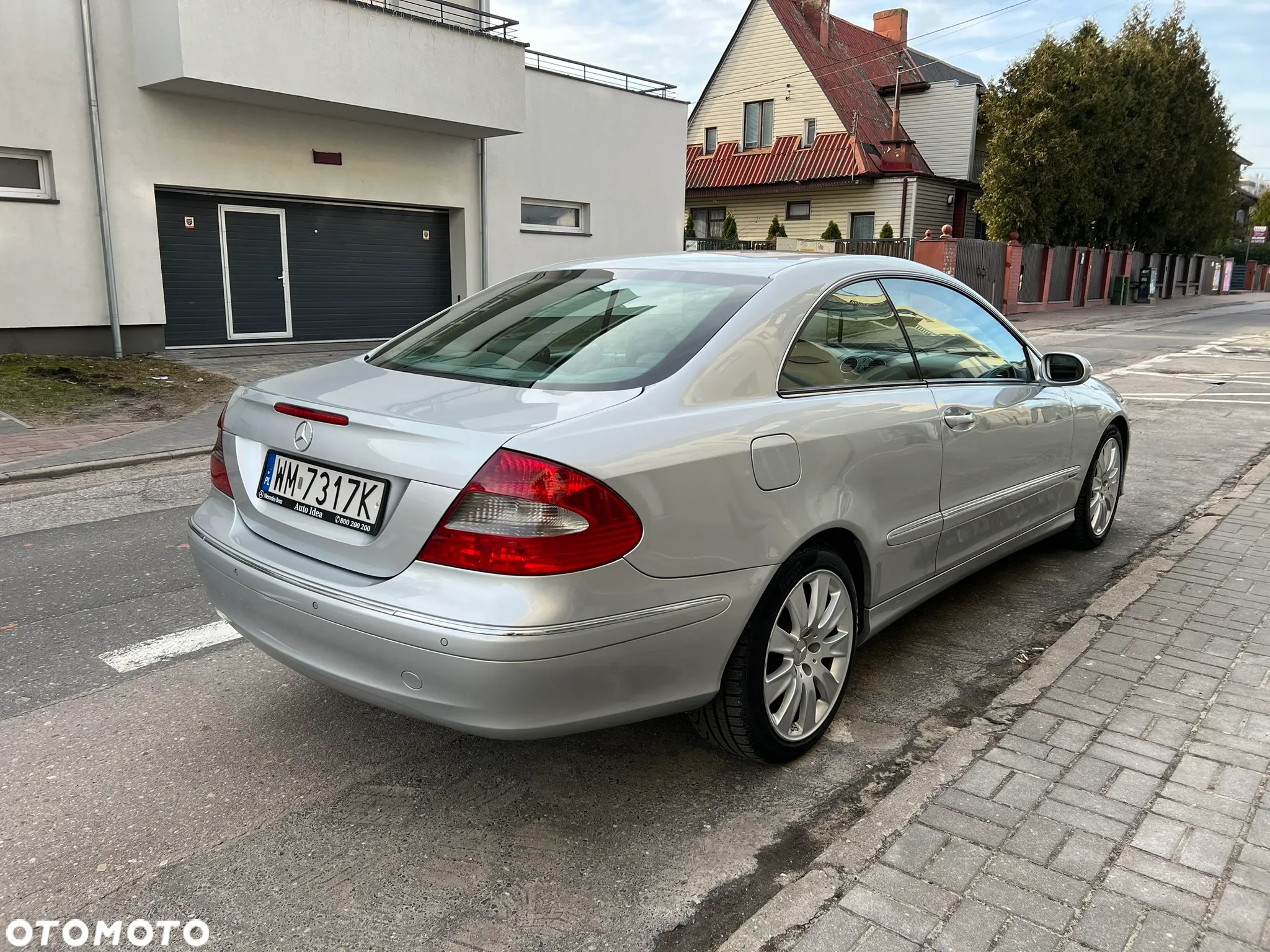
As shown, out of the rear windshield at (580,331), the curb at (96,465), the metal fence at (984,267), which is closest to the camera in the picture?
the rear windshield at (580,331)

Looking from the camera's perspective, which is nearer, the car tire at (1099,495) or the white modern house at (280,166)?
the car tire at (1099,495)

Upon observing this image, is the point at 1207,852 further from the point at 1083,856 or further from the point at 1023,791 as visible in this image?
the point at 1023,791

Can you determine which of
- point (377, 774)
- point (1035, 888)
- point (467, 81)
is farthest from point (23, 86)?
point (1035, 888)

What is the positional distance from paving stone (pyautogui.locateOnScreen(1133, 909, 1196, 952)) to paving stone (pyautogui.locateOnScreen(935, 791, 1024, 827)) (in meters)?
0.44

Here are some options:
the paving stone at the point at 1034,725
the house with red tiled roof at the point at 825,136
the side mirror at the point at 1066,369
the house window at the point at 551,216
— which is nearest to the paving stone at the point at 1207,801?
the paving stone at the point at 1034,725

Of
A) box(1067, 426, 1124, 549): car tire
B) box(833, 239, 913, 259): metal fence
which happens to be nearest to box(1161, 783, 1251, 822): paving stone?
box(1067, 426, 1124, 549): car tire

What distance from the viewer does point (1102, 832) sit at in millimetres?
2705

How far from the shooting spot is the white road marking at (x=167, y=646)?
3.89 m

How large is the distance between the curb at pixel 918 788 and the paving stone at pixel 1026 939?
14.9 inches

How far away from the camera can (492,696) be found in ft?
7.94

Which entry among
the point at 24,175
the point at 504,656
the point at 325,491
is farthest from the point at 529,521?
the point at 24,175

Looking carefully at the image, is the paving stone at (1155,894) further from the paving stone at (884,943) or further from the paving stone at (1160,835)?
the paving stone at (884,943)

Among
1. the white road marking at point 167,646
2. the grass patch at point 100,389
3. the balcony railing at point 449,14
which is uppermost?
the balcony railing at point 449,14

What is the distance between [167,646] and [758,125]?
115ft
